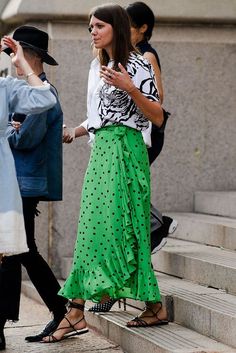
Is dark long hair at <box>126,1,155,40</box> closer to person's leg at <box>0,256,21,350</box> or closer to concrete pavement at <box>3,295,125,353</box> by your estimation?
person's leg at <box>0,256,21,350</box>

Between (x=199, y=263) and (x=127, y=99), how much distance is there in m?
1.42

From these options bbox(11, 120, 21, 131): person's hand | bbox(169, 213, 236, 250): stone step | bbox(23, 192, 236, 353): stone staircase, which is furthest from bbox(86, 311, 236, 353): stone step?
bbox(11, 120, 21, 131): person's hand

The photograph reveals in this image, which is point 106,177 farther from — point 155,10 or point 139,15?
point 155,10

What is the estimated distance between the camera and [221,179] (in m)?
8.77

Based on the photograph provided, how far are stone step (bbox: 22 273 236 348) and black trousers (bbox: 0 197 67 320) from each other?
66 centimetres

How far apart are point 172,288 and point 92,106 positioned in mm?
1363

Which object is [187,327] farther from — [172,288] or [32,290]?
[32,290]

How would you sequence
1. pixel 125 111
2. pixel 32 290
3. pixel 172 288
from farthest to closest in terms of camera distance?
pixel 32 290, pixel 172 288, pixel 125 111

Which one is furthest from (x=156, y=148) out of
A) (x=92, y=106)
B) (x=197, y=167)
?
(x=197, y=167)

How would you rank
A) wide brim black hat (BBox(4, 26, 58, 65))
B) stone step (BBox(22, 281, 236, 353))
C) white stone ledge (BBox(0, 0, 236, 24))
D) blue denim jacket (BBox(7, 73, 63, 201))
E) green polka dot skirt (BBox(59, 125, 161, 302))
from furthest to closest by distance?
white stone ledge (BBox(0, 0, 236, 24)) < wide brim black hat (BBox(4, 26, 58, 65)) < blue denim jacket (BBox(7, 73, 63, 201)) < green polka dot skirt (BBox(59, 125, 161, 302)) < stone step (BBox(22, 281, 236, 353))

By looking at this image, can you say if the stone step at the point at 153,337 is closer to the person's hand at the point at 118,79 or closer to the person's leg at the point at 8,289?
the person's leg at the point at 8,289

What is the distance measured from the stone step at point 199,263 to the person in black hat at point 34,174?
967 mm

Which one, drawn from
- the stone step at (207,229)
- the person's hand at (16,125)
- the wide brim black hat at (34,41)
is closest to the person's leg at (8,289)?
the person's hand at (16,125)

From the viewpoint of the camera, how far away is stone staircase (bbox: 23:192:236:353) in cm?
580
